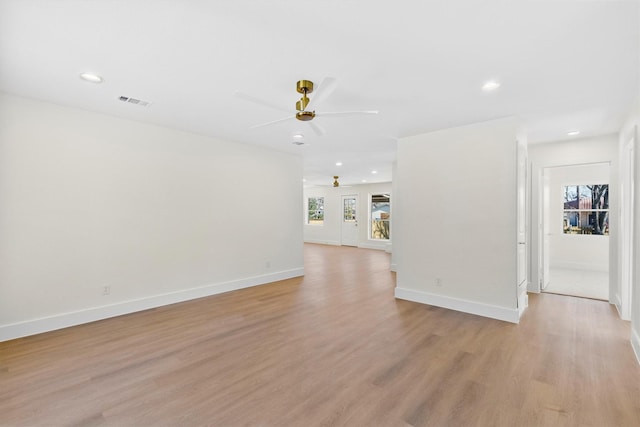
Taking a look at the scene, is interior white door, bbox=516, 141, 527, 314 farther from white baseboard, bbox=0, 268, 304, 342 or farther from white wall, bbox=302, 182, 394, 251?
white wall, bbox=302, 182, 394, 251

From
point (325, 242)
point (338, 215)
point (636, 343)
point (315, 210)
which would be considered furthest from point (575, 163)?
point (315, 210)

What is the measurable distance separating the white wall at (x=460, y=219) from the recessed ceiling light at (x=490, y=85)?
1.06 m

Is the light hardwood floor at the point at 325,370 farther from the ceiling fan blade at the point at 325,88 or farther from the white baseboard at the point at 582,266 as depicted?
the white baseboard at the point at 582,266

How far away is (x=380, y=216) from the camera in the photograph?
11.0 m

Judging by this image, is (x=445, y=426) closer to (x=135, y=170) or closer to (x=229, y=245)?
(x=229, y=245)

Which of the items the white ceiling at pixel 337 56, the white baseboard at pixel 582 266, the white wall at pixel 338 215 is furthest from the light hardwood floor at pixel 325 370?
the white wall at pixel 338 215

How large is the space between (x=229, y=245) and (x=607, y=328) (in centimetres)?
527

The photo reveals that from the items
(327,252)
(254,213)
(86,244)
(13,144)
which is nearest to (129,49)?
(13,144)

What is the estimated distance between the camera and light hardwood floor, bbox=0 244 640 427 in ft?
6.36

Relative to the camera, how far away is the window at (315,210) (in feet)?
41.2

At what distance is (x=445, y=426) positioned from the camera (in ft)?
5.98

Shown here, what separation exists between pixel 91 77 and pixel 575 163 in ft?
21.6

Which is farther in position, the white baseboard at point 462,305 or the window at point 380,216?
the window at point 380,216

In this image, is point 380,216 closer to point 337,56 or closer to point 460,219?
point 460,219
